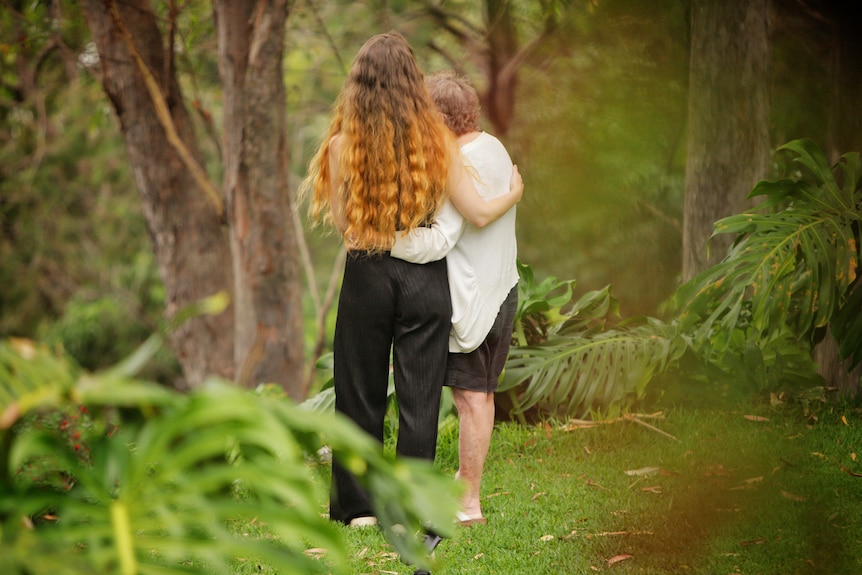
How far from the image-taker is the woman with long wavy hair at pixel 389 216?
3217 mm

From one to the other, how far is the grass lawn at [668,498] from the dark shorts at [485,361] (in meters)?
0.62

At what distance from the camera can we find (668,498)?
359cm

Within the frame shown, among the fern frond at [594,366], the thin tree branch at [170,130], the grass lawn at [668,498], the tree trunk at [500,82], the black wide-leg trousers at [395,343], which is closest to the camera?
the grass lawn at [668,498]

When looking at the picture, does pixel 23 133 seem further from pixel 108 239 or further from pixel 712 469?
pixel 712 469

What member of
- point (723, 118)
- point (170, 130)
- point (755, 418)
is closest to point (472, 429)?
point (755, 418)

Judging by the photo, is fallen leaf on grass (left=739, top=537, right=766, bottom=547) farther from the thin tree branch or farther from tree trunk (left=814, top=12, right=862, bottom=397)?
the thin tree branch

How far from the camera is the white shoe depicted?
11.8 ft

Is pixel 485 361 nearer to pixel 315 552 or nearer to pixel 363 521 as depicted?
pixel 363 521

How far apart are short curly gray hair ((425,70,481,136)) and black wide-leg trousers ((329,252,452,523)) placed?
580 mm

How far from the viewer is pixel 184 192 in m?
7.84

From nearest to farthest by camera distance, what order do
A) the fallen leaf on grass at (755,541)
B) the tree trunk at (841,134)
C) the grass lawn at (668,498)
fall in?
the grass lawn at (668,498), the tree trunk at (841,134), the fallen leaf on grass at (755,541)

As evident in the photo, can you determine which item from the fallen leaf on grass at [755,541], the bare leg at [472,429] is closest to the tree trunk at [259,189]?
the bare leg at [472,429]

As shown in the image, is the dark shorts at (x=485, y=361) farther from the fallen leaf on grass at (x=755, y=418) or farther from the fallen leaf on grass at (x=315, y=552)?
the fallen leaf on grass at (x=755, y=418)

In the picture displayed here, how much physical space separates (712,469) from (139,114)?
20.0 ft
